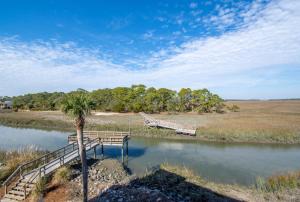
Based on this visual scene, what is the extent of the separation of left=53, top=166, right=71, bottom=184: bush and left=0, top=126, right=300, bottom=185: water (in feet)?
21.4

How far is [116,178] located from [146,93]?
55.8 meters

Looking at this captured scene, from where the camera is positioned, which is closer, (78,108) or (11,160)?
(78,108)

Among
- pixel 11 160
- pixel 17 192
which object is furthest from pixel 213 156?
pixel 11 160

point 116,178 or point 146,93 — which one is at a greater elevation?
point 146,93

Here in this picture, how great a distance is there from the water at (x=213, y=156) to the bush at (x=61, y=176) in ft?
21.4

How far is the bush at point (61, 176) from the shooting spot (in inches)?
643

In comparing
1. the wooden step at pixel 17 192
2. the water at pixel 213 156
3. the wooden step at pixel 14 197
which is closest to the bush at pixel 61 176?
the wooden step at pixel 17 192

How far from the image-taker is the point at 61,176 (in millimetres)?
16656

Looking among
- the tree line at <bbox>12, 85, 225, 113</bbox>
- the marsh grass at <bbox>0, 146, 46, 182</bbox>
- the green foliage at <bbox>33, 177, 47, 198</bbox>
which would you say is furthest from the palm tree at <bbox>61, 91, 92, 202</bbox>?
the tree line at <bbox>12, 85, 225, 113</bbox>

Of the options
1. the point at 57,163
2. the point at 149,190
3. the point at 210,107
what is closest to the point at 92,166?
the point at 57,163

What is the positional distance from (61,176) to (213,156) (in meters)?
16.7

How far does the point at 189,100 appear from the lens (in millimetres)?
75000

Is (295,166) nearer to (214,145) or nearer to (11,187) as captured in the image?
(214,145)

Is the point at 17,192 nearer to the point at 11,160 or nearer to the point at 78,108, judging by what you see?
the point at 11,160
